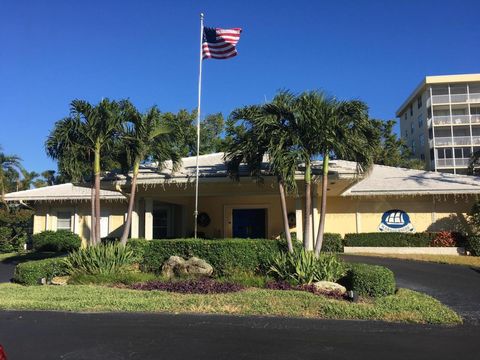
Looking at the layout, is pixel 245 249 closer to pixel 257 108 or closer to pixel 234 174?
pixel 234 174

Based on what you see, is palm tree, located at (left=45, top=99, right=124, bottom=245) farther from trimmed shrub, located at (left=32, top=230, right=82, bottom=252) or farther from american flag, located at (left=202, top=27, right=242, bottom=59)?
trimmed shrub, located at (left=32, top=230, right=82, bottom=252)

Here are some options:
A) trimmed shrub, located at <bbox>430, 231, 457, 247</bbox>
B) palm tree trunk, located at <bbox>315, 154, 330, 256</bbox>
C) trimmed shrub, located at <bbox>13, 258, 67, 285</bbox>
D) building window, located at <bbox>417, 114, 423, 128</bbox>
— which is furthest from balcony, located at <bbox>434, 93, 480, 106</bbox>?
trimmed shrub, located at <bbox>13, 258, 67, 285</bbox>

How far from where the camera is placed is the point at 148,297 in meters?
10.5

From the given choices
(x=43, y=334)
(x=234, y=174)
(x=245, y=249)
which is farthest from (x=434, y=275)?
(x=43, y=334)

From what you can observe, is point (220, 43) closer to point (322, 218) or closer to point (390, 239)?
point (322, 218)

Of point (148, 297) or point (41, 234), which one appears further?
point (41, 234)

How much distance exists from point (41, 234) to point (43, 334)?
19.3 meters

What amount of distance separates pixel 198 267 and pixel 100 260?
2919 millimetres

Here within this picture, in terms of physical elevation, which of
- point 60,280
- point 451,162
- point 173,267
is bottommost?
point 60,280

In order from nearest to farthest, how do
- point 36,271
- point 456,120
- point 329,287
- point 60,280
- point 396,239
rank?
1. point 329,287
2. point 36,271
3. point 60,280
4. point 396,239
5. point 456,120

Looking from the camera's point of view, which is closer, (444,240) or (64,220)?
(444,240)

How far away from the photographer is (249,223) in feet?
74.1

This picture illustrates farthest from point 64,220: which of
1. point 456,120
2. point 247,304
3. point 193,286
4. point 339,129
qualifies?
point 456,120

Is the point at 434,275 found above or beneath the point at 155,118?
beneath
